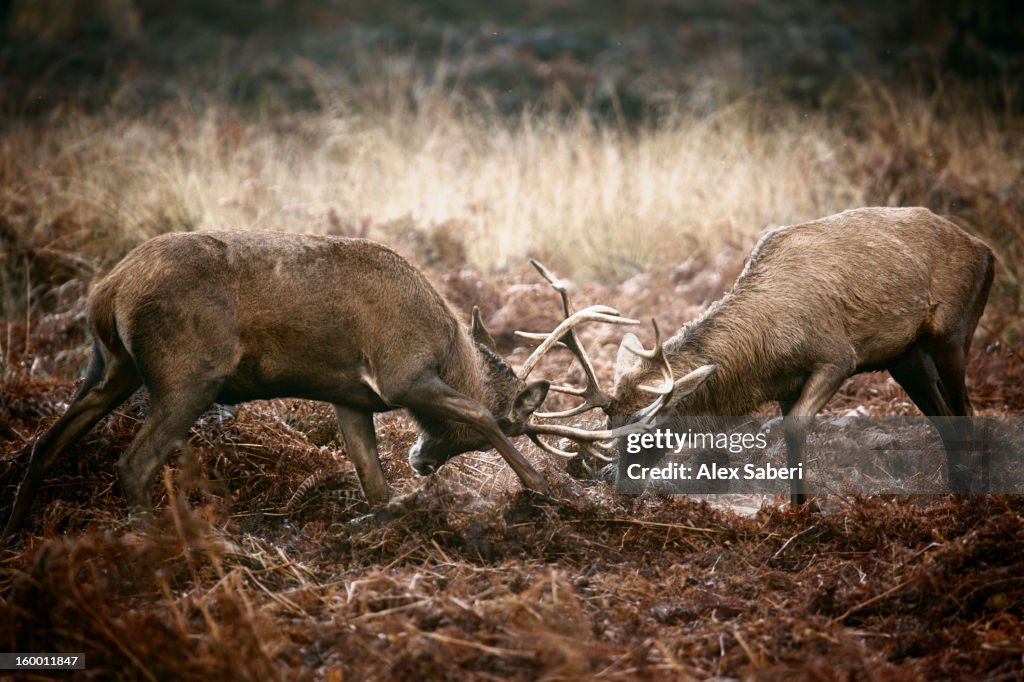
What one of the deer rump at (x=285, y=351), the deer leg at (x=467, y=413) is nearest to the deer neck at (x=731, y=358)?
the deer rump at (x=285, y=351)

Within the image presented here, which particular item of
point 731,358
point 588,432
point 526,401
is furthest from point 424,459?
point 731,358

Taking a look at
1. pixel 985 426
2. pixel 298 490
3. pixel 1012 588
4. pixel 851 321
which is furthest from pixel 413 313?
pixel 985 426

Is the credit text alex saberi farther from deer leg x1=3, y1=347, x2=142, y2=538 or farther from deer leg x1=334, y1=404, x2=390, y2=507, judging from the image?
deer leg x1=3, y1=347, x2=142, y2=538

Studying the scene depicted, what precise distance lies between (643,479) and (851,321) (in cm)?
167

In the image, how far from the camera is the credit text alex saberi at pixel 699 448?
6535 millimetres

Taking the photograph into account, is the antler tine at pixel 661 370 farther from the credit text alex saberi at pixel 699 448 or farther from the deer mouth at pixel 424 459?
the deer mouth at pixel 424 459

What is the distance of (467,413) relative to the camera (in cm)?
591

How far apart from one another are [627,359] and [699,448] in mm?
731

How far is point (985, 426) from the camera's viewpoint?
25.3ft

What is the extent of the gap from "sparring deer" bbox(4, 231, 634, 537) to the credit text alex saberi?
0.76 meters

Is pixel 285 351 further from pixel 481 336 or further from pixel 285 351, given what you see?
pixel 481 336

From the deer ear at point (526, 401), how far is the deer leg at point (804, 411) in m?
1.53

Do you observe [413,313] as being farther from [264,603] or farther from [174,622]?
[174,622]

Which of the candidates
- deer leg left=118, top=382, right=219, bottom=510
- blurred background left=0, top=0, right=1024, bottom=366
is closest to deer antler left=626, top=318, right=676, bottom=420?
deer leg left=118, top=382, right=219, bottom=510
